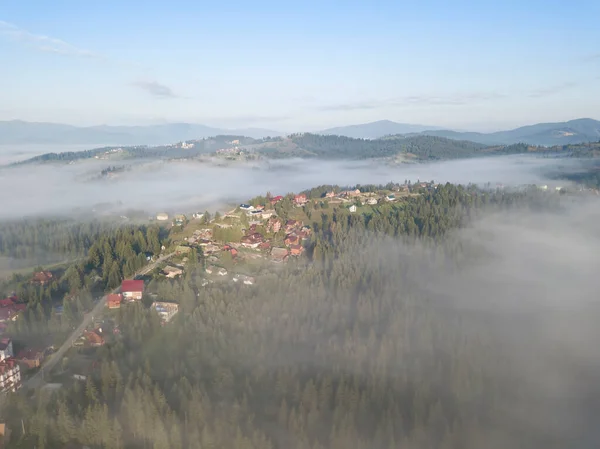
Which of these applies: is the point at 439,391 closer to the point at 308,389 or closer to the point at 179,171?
the point at 308,389

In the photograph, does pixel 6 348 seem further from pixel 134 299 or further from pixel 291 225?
pixel 291 225

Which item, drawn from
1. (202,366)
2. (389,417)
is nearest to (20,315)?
(202,366)

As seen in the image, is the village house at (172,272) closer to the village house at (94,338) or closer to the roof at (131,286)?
the roof at (131,286)

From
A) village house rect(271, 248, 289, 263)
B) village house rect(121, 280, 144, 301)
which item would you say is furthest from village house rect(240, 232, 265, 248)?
village house rect(121, 280, 144, 301)

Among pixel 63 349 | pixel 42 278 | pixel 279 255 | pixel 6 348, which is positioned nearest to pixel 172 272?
pixel 279 255

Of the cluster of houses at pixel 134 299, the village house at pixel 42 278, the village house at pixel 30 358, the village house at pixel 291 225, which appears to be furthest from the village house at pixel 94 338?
the village house at pixel 291 225
